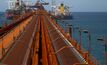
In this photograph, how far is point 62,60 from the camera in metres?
19.0

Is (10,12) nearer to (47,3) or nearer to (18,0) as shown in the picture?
(18,0)

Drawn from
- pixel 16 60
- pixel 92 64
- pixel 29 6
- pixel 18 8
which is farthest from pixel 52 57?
pixel 29 6

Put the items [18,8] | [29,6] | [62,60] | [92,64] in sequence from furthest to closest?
[29,6] < [18,8] < [62,60] < [92,64]

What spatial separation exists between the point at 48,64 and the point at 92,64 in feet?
14.9

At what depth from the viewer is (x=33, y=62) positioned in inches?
864

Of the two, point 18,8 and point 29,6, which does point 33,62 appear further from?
point 29,6

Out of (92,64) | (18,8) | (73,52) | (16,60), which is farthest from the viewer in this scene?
(18,8)

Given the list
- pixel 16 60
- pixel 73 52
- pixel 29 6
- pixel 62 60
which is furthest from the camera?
pixel 29 6

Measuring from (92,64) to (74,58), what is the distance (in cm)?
213

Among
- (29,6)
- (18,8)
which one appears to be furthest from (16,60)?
(29,6)

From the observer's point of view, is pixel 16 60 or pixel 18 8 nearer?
pixel 16 60

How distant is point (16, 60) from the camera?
2036cm

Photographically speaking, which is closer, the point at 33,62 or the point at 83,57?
the point at 83,57

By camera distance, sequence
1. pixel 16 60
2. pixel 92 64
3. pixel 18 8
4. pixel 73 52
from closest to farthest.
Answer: pixel 92 64 → pixel 16 60 → pixel 73 52 → pixel 18 8
